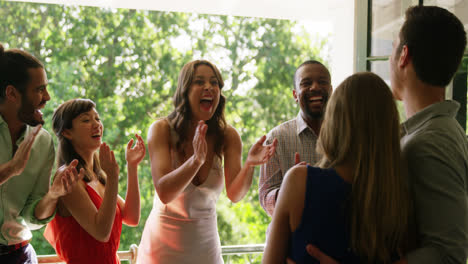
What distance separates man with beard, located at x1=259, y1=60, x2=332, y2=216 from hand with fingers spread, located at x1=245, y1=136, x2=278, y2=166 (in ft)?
0.75

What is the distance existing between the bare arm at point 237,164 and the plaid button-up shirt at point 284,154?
98mm

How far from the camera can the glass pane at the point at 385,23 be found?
246 centimetres

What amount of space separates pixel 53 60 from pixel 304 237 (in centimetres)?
862

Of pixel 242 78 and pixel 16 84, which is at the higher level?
pixel 16 84

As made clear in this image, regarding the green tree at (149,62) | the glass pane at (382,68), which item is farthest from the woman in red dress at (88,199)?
the green tree at (149,62)

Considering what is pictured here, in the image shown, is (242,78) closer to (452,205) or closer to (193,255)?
(193,255)

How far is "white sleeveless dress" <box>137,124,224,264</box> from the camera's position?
83.1 inches

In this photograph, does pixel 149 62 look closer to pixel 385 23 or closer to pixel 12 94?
pixel 385 23

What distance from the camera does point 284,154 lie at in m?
2.24

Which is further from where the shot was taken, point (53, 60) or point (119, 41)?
point (119, 41)

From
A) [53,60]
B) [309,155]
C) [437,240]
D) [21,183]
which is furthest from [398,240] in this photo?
[53,60]

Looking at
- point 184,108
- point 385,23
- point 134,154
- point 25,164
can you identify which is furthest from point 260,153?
point 385,23

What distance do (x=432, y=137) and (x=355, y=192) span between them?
0.98ft

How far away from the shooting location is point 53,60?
870 centimetres
